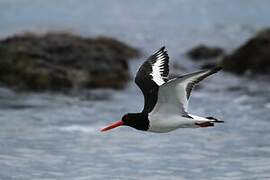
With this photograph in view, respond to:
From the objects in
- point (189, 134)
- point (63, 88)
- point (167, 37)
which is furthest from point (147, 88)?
point (167, 37)

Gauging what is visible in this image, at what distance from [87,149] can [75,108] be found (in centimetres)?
268

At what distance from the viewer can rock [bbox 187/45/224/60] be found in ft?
59.7

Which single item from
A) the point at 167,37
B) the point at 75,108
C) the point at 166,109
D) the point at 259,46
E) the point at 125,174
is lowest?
the point at 125,174

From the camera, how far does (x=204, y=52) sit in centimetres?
1828

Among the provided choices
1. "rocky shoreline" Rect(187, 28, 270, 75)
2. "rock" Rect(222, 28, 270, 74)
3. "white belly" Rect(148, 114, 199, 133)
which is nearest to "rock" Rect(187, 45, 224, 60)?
"rocky shoreline" Rect(187, 28, 270, 75)

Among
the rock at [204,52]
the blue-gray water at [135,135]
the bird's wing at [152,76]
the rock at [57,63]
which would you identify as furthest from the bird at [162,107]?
the rock at [204,52]

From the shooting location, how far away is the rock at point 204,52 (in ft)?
59.7

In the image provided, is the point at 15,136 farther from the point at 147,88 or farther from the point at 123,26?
the point at 123,26

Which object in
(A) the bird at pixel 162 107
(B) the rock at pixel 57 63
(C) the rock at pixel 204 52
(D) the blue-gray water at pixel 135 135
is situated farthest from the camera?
(C) the rock at pixel 204 52

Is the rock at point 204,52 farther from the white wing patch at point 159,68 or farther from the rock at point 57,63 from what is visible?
the white wing patch at point 159,68

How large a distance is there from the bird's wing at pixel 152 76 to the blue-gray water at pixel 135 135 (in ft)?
3.72

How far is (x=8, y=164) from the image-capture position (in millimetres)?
9898

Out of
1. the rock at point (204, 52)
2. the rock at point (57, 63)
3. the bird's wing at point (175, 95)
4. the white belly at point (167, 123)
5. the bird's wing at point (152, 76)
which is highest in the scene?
the rock at point (204, 52)

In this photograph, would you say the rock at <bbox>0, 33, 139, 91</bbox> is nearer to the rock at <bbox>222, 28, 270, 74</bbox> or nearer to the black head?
the rock at <bbox>222, 28, 270, 74</bbox>
